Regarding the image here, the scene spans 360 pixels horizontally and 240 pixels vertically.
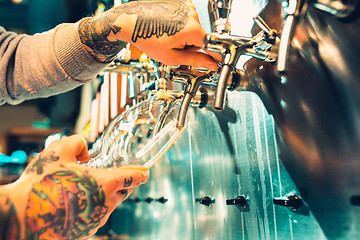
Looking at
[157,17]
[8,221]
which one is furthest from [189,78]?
[8,221]

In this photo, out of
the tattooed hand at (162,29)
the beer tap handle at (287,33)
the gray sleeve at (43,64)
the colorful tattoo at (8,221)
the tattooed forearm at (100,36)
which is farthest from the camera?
the gray sleeve at (43,64)

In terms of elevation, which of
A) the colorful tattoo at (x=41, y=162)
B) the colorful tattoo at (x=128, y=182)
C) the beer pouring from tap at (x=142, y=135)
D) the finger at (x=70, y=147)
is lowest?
the colorful tattoo at (x=128, y=182)

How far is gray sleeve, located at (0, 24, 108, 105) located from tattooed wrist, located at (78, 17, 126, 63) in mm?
25

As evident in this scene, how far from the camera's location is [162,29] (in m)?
0.75

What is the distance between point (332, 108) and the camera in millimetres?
623

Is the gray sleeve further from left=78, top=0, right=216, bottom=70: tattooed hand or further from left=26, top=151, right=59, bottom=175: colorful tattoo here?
left=26, top=151, right=59, bottom=175: colorful tattoo

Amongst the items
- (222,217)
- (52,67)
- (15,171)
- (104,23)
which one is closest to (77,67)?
(52,67)

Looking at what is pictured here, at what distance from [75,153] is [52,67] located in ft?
1.49

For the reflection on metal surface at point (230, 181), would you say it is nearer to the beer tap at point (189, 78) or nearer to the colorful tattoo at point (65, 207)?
the beer tap at point (189, 78)

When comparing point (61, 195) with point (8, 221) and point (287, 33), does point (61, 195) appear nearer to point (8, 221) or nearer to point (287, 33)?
point (8, 221)

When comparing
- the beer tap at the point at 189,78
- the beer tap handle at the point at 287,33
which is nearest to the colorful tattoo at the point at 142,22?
the beer tap at the point at 189,78

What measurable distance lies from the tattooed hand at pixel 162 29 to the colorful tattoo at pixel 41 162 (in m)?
0.32

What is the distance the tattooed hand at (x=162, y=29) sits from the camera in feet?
2.37

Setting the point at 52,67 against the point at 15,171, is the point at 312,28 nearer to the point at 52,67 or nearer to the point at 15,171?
the point at 52,67
